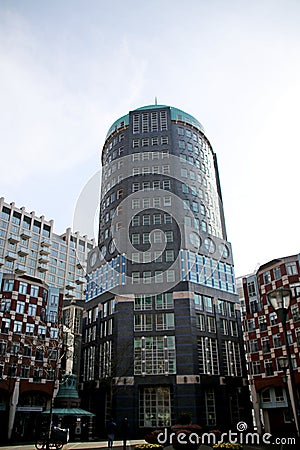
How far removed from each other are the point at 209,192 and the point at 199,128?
12787mm

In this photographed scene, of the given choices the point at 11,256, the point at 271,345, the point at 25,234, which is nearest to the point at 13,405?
the point at 271,345

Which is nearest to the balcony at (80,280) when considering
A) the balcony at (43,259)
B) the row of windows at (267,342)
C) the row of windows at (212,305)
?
the balcony at (43,259)

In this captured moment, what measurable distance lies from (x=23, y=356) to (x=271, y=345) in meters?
30.8

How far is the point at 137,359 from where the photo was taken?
159ft

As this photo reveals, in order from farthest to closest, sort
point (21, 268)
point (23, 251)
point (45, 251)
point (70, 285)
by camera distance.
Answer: point (70, 285) < point (45, 251) < point (23, 251) < point (21, 268)

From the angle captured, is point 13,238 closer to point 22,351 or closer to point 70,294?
point 70,294

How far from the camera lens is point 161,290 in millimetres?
52000

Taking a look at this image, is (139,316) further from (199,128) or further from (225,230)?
(199,128)

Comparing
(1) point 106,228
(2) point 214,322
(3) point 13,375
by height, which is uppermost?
(1) point 106,228

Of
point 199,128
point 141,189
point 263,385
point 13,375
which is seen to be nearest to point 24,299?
point 13,375

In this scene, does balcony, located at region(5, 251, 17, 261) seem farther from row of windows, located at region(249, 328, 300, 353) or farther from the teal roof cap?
row of windows, located at region(249, 328, 300, 353)

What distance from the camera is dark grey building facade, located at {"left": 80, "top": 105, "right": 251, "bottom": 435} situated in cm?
4709

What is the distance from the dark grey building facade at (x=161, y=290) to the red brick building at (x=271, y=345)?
9.54ft

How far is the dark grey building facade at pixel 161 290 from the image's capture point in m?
47.1
